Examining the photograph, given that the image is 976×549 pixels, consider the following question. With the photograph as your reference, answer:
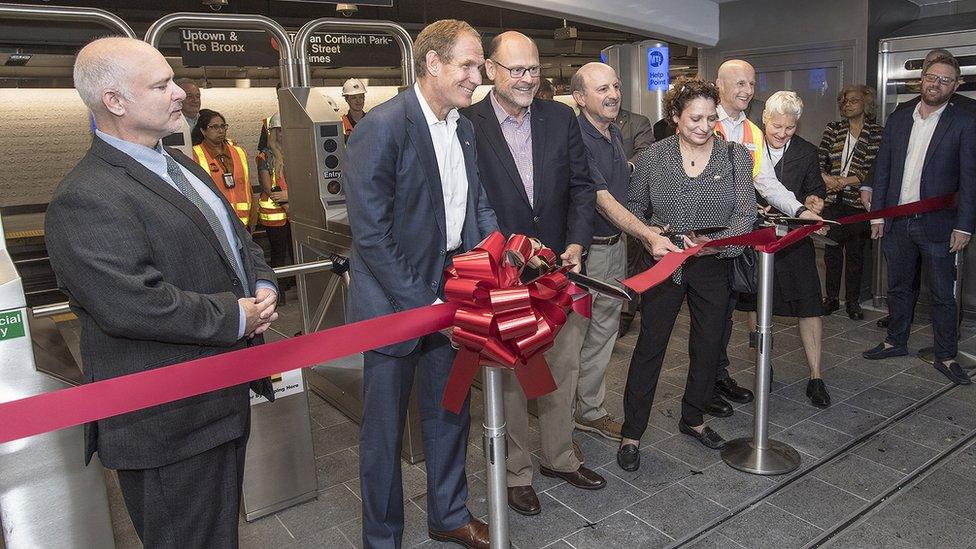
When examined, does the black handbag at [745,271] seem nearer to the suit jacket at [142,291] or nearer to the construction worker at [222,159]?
the suit jacket at [142,291]

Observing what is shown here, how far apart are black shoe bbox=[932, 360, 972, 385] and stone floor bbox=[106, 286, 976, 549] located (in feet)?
0.27

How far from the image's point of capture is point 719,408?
165 inches

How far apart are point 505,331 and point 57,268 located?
3.68ft

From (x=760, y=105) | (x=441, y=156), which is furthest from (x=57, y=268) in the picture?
(x=760, y=105)

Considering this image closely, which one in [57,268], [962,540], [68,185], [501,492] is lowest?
[962,540]

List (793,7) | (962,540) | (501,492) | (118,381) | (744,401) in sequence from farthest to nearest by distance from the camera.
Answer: (793,7) < (744,401) < (962,540) < (501,492) < (118,381)

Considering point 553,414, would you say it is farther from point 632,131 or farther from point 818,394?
point 632,131

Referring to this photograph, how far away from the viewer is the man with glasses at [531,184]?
300 centimetres

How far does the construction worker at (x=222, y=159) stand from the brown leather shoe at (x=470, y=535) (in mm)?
4707

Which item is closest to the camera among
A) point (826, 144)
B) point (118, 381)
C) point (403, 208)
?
point (118, 381)

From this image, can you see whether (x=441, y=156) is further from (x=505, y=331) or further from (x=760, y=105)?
(x=760, y=105)

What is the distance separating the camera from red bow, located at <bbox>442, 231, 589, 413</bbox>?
212 cm

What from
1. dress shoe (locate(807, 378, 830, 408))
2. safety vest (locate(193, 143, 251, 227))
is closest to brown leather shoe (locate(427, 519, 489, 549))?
dress shoe (locate(807, 378, 830, 408))

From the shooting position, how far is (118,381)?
1.77m
